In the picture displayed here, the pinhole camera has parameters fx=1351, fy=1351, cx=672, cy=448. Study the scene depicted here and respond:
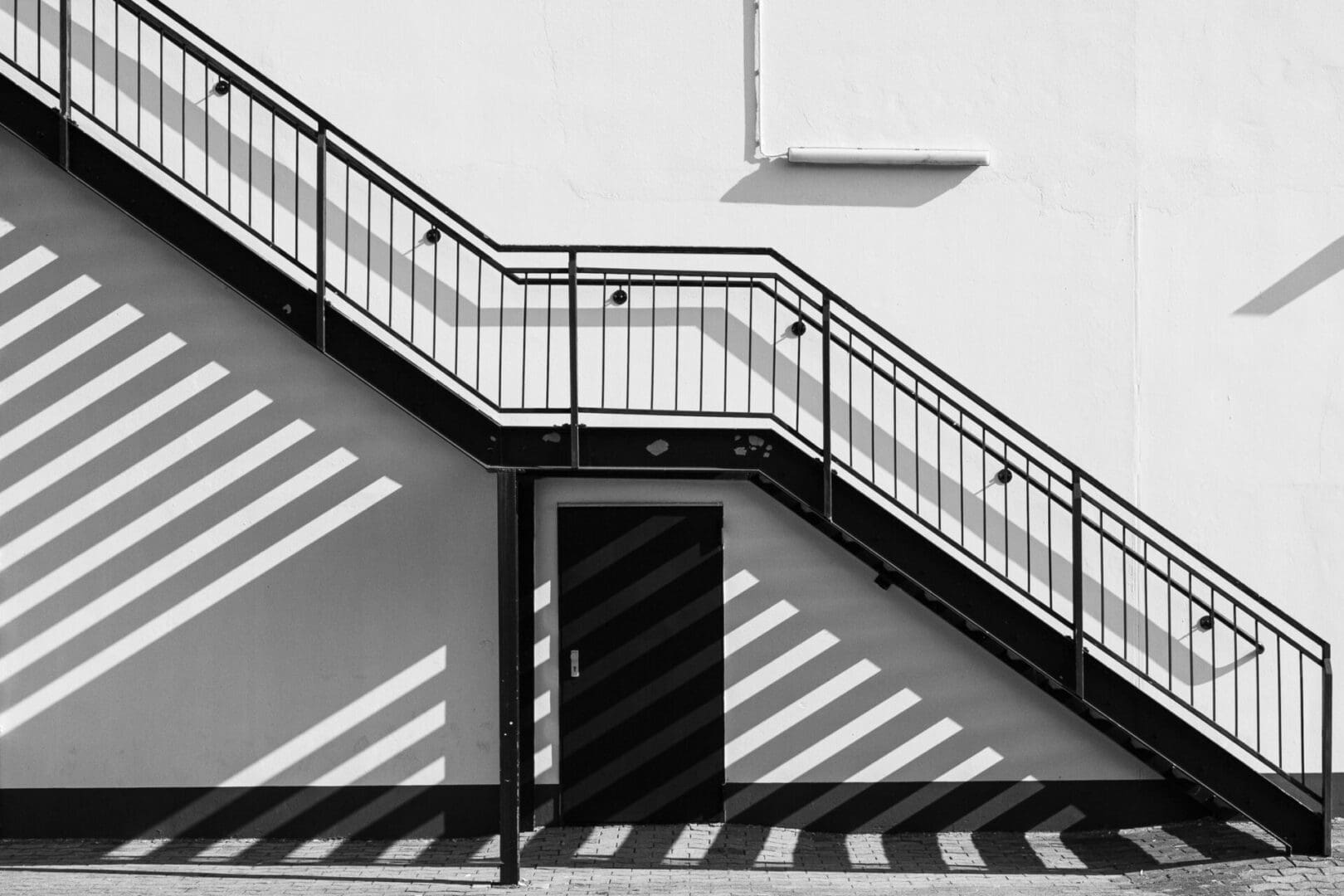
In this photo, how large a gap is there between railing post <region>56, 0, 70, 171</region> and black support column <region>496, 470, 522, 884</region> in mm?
3230

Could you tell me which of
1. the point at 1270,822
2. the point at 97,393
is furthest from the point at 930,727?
the point at 97,393

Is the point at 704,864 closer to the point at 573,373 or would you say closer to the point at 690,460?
the point at 690,460

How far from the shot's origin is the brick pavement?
8055 millimetres

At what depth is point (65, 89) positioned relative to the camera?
805cm

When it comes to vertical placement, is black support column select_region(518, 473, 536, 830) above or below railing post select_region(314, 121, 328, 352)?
below

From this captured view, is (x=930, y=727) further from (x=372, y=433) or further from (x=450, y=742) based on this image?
(x=372, y=433)

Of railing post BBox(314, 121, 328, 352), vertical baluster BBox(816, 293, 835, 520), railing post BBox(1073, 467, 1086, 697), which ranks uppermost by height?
railing post BBox(314, 121, 328, 352)

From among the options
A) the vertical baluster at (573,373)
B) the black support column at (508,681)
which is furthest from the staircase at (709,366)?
the black support column at (508,681)

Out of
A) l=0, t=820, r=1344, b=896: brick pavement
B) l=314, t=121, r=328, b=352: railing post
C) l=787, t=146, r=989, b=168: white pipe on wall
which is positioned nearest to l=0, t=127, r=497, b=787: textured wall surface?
l=0, t=820, r=1344, b=896: brick pavement

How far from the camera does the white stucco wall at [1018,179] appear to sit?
932 cm

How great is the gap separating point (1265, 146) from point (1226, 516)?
2.63 metres

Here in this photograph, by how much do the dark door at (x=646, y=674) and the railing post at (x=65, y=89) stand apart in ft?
12.9

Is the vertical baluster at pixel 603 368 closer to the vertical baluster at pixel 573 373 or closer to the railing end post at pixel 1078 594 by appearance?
the vertical baluster at pixel 573 373

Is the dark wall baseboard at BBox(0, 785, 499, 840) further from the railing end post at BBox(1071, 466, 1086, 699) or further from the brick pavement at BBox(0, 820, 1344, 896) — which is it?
the railing end post at BBox(1071, 466, 1086, 699)
